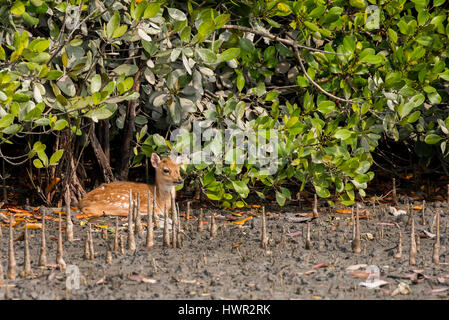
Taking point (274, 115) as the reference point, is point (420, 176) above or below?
below

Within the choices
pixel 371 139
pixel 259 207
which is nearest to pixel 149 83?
pixel 259 207

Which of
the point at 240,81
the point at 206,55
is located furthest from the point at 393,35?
the point at 206,55

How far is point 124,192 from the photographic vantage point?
688 cm

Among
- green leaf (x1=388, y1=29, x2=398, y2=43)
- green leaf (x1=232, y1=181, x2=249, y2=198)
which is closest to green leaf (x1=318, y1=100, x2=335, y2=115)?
green leaf (x1=388, y1=29, x2=398, y2=43)

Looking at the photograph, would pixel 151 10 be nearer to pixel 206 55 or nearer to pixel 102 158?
pixel 206 55

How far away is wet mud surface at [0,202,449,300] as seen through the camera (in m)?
4.23

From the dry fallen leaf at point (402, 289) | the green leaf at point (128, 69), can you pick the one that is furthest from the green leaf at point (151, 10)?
the dry fallen leaf at point (402, 289)

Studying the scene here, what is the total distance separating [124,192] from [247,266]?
2464 millimetres

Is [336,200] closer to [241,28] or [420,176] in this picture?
[420,176]

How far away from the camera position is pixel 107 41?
568 cm

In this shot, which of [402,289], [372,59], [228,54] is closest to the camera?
[402,289]

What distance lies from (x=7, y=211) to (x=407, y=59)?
14.2 ft
